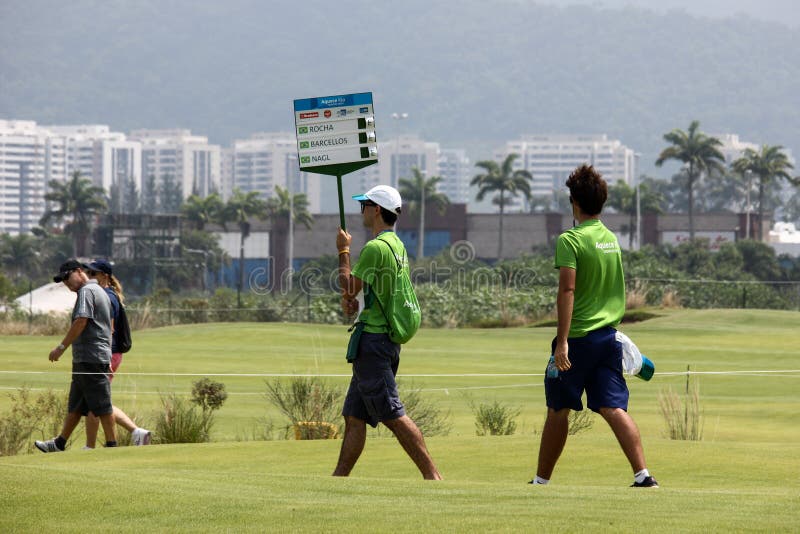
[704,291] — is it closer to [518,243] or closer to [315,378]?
[315,378]

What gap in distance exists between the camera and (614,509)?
7254mm

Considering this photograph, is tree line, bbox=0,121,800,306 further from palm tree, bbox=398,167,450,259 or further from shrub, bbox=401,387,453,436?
shrub, bbox=401,387,453,436

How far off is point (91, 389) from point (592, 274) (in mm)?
5454

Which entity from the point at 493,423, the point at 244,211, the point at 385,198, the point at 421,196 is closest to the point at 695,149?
the point at 421,196

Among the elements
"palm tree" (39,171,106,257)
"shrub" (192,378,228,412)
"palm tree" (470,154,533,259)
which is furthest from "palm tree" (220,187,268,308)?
"shrub" (192,378,228,412)

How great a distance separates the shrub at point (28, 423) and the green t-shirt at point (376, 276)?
17.5 feet

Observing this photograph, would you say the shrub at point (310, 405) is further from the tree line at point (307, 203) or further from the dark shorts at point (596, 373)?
the tree line at point (307, 203)

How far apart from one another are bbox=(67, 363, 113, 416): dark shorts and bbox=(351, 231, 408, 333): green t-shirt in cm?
408

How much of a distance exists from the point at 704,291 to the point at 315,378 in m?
40.8

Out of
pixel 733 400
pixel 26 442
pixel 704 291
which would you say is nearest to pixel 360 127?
pixel 26 442

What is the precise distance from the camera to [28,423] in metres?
14.3

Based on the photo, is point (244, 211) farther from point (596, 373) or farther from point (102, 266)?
point (596, 373)

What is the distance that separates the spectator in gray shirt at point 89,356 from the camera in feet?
40.5

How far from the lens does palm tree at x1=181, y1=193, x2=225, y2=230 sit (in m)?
139
